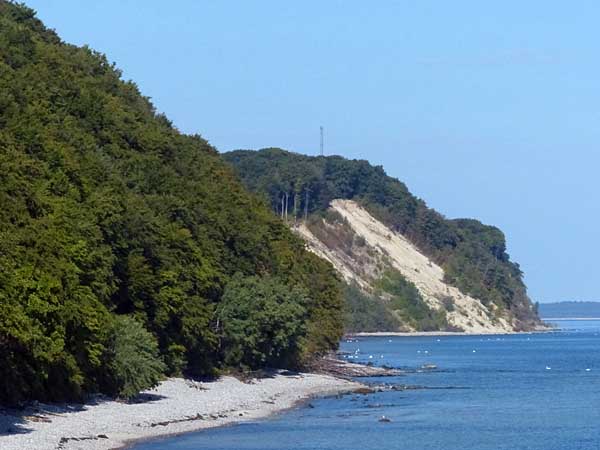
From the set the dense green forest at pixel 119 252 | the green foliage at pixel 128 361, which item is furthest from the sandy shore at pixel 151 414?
the dense green forest at pixel 119 252

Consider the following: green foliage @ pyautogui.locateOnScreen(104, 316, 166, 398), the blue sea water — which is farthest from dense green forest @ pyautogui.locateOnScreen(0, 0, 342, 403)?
the blue sea water

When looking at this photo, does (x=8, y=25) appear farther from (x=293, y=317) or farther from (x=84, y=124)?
(x=293, y=317)

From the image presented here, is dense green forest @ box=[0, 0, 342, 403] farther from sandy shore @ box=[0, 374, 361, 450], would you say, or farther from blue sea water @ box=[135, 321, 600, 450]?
blue sea water @ box=[135, 321, 600, 450]

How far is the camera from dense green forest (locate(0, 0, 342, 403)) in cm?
4928

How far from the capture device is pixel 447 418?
64.4 meters

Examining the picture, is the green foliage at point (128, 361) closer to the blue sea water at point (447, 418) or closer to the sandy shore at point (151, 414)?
the sandy shore at point (151, 414)

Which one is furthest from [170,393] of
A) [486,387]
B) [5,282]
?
[486,387]

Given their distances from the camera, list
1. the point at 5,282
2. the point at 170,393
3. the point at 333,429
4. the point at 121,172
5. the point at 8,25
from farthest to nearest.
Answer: the point at 8,25 < the point at 121,172 < the point at 170,393 < the point at 333,429 < the point at 5,282

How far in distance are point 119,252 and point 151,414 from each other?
10.9m

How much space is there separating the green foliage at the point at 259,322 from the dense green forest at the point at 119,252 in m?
0.10

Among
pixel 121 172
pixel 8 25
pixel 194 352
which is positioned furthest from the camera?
pixel 8 25

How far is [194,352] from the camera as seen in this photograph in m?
73.0

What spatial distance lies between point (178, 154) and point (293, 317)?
16419 millimetres

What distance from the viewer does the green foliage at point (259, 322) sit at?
7856 centimetres
